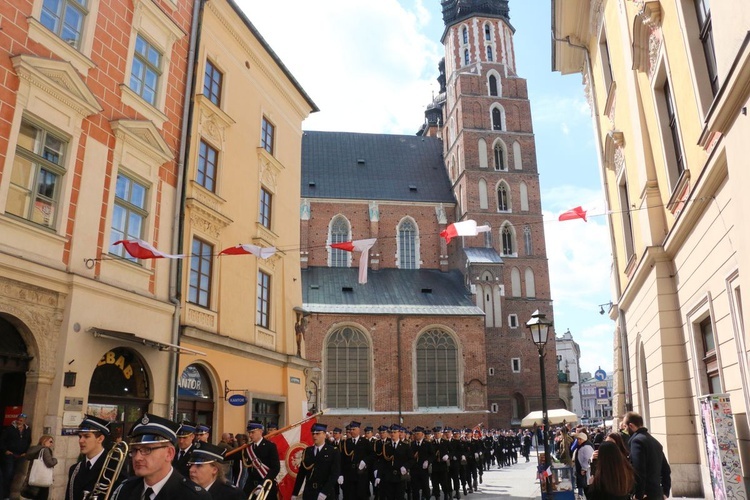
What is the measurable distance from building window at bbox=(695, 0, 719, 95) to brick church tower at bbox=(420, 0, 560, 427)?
31.6 m

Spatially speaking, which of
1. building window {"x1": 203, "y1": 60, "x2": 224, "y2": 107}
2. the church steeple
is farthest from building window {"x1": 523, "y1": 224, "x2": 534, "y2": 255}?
building window {"x1": 203, "y1": 60, "x2": 224, "y2": 107}

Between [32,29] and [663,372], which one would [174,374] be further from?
[663,372]

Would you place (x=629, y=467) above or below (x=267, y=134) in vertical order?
below

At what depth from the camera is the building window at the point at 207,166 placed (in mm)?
14055

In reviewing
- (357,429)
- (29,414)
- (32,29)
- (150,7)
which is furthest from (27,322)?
(150,7)

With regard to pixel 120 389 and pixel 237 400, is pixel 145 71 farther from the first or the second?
pixel 237 400

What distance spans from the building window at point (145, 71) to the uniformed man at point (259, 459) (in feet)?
25.2

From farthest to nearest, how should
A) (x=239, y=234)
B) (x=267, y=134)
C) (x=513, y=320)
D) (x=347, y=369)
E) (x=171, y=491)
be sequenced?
1. (x=513, y=320)
2. (x=347, y=369)
3. (x=267, y=134)
4. (x=239, y=234)
5. (x=171, y=491)

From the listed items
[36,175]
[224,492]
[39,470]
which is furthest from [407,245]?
[224,492]

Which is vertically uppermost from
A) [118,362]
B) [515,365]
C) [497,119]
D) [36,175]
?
[497,119]

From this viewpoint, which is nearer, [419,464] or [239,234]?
[419,464]

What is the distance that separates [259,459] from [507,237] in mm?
37328

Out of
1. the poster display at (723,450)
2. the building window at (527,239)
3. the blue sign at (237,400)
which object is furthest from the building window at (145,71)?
the building window at (527,239)

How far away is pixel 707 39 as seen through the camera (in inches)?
314
